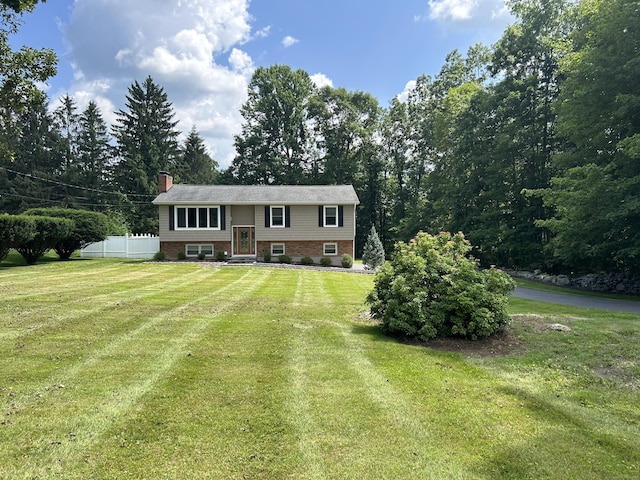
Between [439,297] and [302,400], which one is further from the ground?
[439,297]

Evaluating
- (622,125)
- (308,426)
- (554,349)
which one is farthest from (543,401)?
(622,125)

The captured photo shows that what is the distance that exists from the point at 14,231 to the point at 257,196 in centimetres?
1249

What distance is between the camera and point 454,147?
29953mm

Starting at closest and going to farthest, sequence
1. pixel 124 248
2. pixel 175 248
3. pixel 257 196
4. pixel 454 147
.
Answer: pixel 175 248 < pixel 257 196 < pixel 124 248 < pixel 454 147

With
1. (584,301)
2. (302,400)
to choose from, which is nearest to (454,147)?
(584,301)

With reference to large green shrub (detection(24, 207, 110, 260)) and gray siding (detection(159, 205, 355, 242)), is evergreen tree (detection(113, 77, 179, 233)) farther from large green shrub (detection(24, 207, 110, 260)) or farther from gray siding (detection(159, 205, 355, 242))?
gray siding (detection(159, 205, 355, 242))

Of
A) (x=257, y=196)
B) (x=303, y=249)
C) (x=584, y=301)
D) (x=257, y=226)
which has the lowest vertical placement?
(x=584, y=301)


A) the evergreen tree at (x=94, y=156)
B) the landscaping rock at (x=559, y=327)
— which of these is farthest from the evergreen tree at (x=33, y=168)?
the landscaping rock at (x=559, y=327)

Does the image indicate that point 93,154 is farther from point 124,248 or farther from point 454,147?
point 454,147

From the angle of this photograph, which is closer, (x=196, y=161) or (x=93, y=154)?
(x=93, y=154)

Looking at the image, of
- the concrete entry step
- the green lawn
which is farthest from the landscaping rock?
the concrete entry step

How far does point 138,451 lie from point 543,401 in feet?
13.2

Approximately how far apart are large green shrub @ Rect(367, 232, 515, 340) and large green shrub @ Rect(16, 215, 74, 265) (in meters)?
18.4

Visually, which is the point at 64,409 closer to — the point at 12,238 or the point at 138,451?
the point at 138,451
